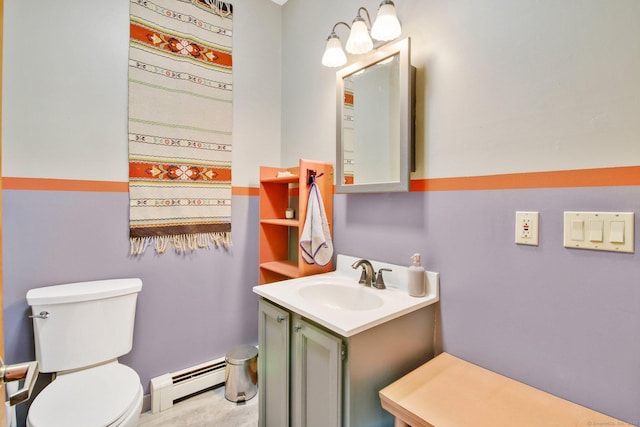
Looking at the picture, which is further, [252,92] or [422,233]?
[252,92]

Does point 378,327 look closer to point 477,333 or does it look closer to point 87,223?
point 477,333

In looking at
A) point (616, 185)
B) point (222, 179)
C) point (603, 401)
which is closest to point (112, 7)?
point (222, 179)

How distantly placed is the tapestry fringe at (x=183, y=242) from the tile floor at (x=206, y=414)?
91 centimetres

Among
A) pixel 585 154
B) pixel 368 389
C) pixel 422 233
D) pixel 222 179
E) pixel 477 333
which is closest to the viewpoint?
pixel 585 154

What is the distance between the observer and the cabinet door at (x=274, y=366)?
1359 millimetres

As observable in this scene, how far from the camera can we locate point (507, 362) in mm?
1179

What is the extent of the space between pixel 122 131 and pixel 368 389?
1784 mm

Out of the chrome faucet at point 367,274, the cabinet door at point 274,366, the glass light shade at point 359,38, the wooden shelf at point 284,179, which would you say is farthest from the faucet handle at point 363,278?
the glass light shade at point 359,38

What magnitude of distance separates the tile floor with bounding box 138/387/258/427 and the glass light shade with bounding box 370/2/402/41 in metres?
2.08

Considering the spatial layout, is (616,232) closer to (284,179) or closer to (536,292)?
(536,292)

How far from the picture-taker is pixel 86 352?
1.51 metres

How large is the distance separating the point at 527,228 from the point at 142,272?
1939mm

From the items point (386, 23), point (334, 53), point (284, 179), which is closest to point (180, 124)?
point (284, 179)

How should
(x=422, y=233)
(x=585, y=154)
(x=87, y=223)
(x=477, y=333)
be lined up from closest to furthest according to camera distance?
(x=585, y=154), (x=477, y=333), (x=422, y=233), (x=87, y=223)
